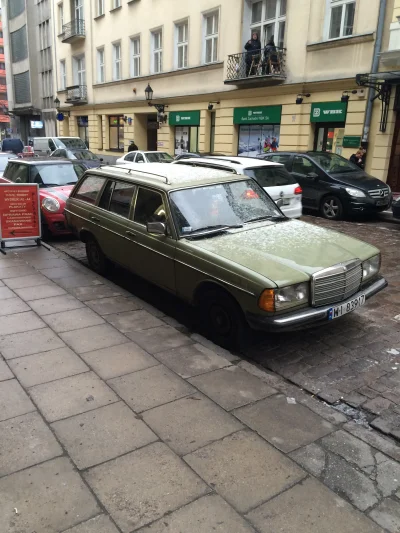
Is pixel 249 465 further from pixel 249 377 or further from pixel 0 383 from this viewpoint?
pixel 0 383

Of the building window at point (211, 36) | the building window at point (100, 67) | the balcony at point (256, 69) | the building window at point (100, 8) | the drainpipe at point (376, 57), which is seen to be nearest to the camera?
the drainpipe at point (376, 57)

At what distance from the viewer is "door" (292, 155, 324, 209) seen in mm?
11680

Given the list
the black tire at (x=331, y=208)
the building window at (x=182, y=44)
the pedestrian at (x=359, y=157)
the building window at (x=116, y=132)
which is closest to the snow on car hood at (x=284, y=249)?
the black tire at (x=331, y=208)

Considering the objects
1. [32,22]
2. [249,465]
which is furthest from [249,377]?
[32,22]

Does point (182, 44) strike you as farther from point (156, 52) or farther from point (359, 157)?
point (359, 157)

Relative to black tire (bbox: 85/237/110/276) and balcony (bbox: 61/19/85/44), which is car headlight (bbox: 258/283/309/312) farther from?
balcony (bbox: 61/19/85/44)

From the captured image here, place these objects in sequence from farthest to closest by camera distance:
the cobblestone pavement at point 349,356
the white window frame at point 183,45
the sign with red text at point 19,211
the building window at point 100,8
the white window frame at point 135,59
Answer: the building window at point 100,8 < the white window frame at point 135,59 < the white window frame at point 183,45 < the sign with red text at point 19,211 < the cobblestone pavement at point 349,356

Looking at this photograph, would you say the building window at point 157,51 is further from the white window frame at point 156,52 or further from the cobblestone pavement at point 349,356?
the cobblestone pavement at point 349,356

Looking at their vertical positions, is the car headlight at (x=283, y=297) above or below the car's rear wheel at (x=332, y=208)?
above

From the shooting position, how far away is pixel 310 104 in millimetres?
16672

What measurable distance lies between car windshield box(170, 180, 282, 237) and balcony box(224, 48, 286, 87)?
1316 cm

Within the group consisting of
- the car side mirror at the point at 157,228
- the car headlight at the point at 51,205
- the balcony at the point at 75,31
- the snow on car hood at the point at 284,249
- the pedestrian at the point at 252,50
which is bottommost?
the car headlight at the point at 51,205

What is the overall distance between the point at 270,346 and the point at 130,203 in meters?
2.60

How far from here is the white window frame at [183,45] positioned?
2198 centimetres
